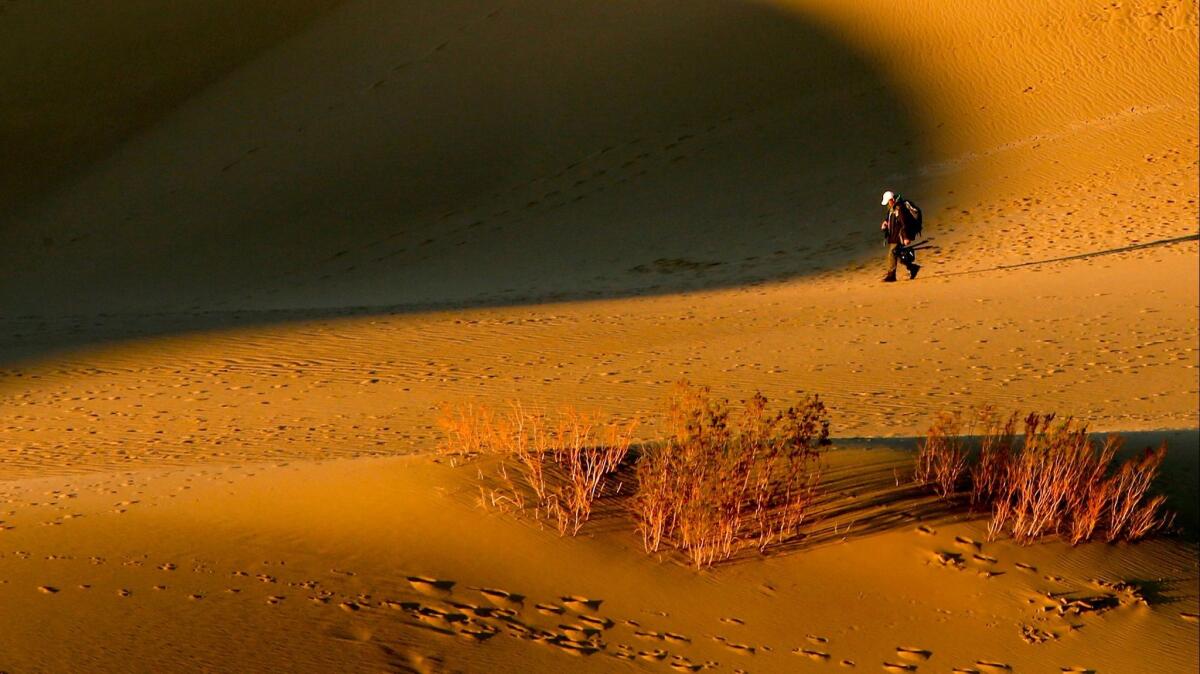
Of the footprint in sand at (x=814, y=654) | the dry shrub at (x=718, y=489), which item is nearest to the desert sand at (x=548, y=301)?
the footprint in sand at (x=814, y=654)

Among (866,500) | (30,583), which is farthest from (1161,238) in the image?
(30,583)

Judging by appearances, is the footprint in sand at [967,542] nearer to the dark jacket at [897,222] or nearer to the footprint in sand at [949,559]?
the footprint in sand at [949,559]

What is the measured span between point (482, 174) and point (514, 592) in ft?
73.4

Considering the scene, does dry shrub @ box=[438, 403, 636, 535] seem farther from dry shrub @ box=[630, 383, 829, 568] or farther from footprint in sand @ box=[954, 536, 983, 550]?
footprint in sand @ box=[954, 536, 983, 550]

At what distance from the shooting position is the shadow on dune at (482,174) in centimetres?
2289

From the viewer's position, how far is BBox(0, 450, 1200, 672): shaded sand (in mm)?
5406

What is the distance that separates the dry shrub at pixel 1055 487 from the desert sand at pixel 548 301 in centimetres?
18

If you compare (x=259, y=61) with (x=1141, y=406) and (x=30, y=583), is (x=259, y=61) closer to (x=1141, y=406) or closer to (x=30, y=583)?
(x=1141, y=406)

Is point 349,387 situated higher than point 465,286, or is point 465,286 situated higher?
point 465,286

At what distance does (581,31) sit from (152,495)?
2653 centimetres

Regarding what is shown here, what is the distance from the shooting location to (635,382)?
42.7ft

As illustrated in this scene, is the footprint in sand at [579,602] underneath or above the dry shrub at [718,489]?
underneath

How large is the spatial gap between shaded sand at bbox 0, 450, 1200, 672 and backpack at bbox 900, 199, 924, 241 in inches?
433

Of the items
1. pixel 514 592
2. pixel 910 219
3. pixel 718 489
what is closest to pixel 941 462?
pixel 718 489
